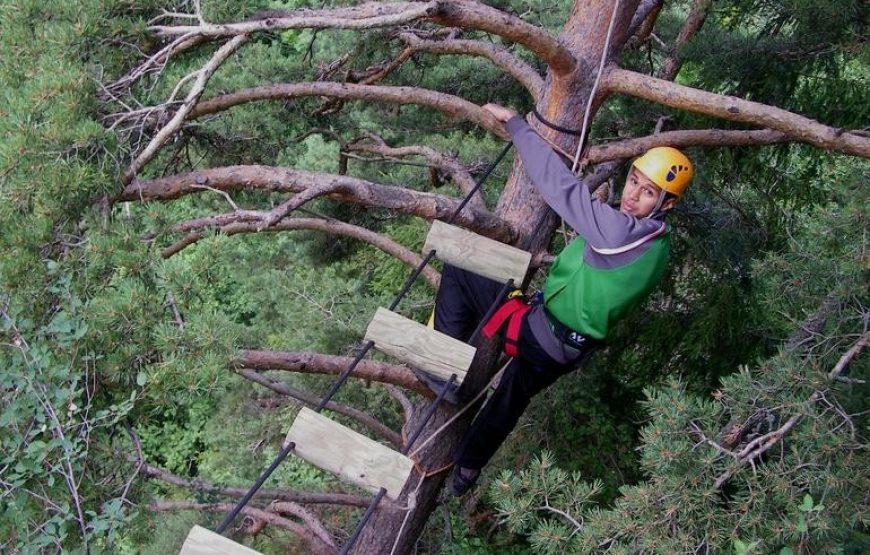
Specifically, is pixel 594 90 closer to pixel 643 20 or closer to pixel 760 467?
pixel 643 20

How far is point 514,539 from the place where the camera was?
674 centimetres

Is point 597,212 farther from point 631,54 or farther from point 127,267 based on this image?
point 631,54

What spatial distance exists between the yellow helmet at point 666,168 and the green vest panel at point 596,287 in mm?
205

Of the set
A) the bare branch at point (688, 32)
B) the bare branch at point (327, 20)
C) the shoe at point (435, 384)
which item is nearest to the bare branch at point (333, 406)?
the shoe at point (435, 384)

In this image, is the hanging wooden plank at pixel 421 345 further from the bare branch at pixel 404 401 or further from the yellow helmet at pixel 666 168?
the bare branch at pixel 404 401

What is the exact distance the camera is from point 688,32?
18.3 ft

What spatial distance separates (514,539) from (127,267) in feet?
15.2

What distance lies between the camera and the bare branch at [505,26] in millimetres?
3234

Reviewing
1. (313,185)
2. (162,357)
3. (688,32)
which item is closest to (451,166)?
(313,185)

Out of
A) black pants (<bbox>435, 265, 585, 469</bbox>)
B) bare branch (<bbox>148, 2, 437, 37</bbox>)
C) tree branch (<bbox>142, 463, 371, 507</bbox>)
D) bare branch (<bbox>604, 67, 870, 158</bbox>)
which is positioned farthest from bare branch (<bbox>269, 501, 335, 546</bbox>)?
bare branch (<bbox>604, 67, 870, 158</bbox>)

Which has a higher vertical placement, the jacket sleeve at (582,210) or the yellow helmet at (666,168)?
the yellow helmet at (666,168)

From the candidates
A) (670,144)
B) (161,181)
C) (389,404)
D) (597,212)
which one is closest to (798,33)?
(670,144)

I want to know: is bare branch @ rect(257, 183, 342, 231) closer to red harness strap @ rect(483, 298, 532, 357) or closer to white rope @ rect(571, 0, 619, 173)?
red harness strap @ rect(483, 298, 532, 357)

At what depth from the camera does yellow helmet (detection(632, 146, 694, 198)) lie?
3.40 metres
